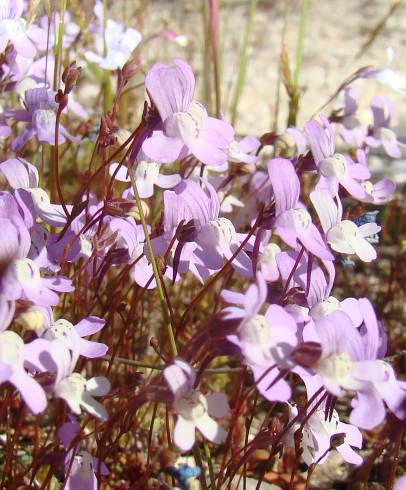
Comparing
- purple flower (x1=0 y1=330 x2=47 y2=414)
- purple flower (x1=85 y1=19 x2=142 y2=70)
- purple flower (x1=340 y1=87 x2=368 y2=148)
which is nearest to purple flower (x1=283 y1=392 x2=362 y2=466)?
purple flower (x1=0 y1=330 x2=47 y2=414)

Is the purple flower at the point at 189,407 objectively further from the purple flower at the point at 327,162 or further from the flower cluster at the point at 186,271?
the purple flower at the point at 327,162

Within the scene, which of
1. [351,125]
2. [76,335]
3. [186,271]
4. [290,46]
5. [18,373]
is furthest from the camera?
[290,46]

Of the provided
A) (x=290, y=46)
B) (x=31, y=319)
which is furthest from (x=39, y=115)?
(x=290, y=46)

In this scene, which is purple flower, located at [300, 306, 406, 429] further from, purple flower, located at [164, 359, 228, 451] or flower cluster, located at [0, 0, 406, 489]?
purple flower, located at [164, 359, 228, 451]

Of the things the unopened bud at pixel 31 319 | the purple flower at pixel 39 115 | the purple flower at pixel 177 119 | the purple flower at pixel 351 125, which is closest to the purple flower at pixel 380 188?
the purple flower at pixel 351 125

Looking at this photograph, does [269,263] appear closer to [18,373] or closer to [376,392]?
[376,392]

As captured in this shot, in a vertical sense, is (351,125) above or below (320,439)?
above

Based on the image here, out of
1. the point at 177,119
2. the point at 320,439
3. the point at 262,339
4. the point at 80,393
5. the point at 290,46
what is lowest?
the point at 290,46
